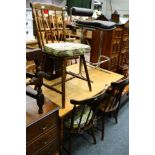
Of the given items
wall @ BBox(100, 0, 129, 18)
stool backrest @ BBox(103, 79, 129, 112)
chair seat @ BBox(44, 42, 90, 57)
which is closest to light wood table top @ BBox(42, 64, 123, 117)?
stool backrest @ BBox(103, 79, 129, 112)

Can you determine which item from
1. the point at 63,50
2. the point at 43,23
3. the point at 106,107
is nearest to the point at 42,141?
the point at 63,50

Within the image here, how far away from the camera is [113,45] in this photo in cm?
284

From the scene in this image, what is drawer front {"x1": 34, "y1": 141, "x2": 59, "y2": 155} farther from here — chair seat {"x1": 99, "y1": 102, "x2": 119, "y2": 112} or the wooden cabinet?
the wooden cabinet

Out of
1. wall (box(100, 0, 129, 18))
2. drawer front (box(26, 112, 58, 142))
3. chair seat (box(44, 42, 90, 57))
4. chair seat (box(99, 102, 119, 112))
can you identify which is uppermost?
wall (box(100, 0, 129, 18))

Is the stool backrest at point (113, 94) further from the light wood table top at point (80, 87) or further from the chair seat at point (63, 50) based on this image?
the chair seat at point (63, 50)

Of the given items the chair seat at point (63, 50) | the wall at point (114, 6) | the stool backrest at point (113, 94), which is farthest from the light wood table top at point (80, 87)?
the wall at point (114, 6)

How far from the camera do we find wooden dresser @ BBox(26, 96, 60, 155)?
3.94 feet

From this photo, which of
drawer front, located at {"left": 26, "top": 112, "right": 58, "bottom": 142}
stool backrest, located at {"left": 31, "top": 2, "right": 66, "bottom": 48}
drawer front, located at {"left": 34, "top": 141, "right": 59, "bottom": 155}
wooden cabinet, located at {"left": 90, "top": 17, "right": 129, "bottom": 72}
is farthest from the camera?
wooden cabinet, located at {"left": 90, "top": 17, "right": 129, "bottom": 72}

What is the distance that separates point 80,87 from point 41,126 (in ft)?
3.15

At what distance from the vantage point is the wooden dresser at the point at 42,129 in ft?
3.94

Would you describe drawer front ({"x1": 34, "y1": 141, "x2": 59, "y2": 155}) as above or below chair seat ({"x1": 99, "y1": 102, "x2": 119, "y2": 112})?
below

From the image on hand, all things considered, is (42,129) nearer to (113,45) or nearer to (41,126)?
(41,126)
